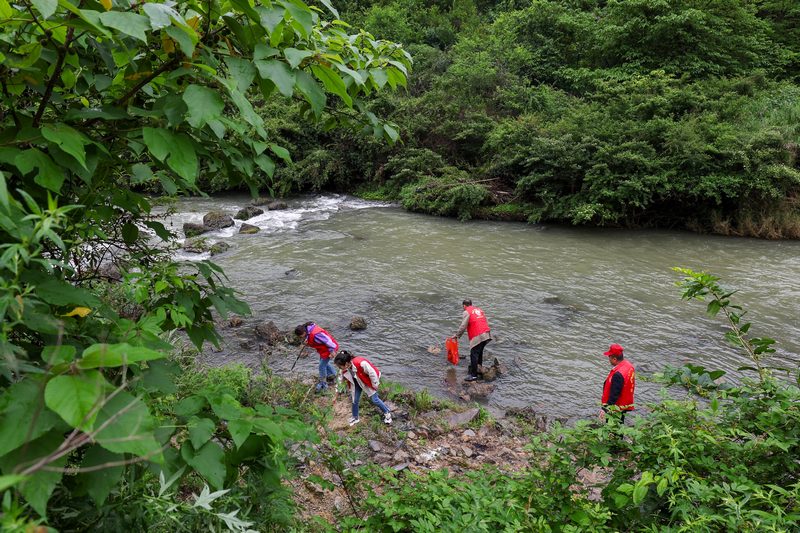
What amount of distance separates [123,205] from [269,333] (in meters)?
7.49

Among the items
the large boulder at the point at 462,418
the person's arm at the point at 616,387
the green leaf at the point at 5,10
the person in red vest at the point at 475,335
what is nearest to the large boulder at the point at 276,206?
the person in red vest at the point at 475,335

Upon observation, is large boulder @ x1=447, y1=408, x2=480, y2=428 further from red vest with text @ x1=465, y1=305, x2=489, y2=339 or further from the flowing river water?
red vest with text @ x1=465, y1=305, x2=489, y2=339

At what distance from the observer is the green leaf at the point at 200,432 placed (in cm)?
142

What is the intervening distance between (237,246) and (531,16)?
21283 millimetres

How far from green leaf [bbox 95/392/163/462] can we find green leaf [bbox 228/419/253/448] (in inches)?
15.9

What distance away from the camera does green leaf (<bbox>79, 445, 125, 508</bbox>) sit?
1142 mm

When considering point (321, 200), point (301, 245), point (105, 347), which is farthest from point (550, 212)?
point (105, 347)

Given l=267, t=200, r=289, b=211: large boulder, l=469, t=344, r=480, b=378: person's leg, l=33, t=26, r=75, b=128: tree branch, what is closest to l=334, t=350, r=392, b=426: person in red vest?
l=469, t=344, r=480, b=378: person's leg

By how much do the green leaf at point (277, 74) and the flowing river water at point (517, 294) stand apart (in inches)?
205

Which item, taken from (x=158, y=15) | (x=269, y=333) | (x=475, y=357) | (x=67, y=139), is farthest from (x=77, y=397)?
(x=269, y=333)

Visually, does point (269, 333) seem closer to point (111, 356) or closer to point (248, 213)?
point (111, 356)

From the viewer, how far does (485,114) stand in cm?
2231

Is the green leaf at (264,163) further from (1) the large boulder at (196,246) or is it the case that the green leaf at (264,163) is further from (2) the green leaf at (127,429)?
(1) the large boulder at (196,246)

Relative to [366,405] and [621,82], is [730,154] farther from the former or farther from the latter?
[366,405]
